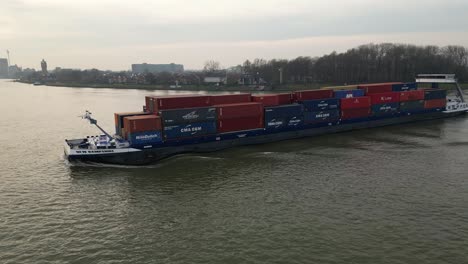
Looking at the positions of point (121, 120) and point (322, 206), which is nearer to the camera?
point (322, 206)

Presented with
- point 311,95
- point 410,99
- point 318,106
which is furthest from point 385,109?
point 318,106

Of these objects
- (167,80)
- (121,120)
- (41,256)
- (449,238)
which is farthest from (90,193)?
(167,80)

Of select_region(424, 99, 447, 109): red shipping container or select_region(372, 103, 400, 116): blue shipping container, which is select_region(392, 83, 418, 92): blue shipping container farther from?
select_region(424, 99, 447, 109): red shipping container

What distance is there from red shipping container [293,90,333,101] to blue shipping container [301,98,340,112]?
54.9 inches

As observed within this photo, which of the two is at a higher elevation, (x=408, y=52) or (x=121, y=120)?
(x=408, y=52)

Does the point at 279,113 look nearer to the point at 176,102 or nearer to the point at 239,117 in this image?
the point at 239,117

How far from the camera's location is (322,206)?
20656 millimetres

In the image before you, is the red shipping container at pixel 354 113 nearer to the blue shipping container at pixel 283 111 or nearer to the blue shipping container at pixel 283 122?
the blue shipping container at pixel 283 122

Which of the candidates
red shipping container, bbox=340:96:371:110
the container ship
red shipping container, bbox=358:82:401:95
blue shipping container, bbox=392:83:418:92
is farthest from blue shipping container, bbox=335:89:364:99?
blue shipping container, bbox=392:83:418:92

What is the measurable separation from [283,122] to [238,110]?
593cm

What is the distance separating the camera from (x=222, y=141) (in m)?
35.1

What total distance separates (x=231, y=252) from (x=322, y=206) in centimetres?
722

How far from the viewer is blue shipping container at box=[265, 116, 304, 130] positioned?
Answer: 37.8 metres

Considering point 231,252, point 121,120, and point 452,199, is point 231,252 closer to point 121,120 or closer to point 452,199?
point 452,199
